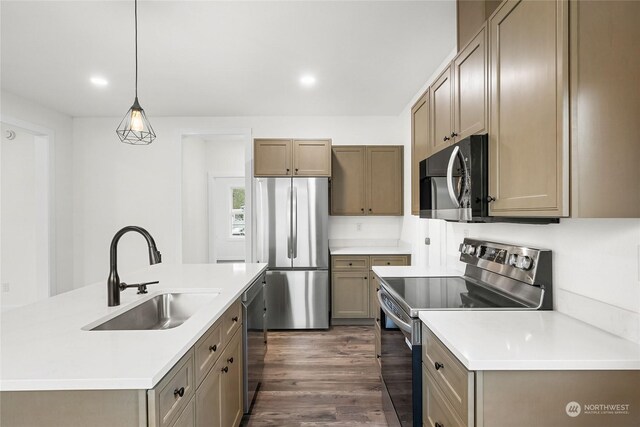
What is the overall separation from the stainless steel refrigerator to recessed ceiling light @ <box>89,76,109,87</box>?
6.63ft

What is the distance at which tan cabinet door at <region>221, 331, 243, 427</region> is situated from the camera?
5.51 feet

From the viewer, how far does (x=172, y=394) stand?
1082 mm

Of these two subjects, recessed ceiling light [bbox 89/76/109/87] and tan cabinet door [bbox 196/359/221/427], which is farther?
recessed ceiling light [bbox 89/76/109/87]

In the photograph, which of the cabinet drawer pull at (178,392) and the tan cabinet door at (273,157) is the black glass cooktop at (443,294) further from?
the tan cabinet door at (273,157)

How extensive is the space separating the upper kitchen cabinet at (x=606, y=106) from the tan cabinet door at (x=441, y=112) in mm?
871

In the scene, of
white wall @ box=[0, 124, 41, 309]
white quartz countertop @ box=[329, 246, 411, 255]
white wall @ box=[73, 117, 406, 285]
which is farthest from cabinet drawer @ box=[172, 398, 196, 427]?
white wall @ box=[0, 124, 41, 309]

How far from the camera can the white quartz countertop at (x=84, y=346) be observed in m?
0.92

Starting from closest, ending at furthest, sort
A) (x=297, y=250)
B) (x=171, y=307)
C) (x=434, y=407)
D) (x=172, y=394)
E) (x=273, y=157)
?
(x=172, y=394)
(x=434, y=407)
(x=171, y=307)
(x=297, y=250)
(x=273, y=157)

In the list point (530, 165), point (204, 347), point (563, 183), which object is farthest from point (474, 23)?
point (204, 347)

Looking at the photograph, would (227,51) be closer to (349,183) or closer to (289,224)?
(289,224)

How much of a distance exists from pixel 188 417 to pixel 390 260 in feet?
9.87

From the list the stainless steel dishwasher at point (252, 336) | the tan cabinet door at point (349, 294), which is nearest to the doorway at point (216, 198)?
the tan cabinet door at point (349, 294)

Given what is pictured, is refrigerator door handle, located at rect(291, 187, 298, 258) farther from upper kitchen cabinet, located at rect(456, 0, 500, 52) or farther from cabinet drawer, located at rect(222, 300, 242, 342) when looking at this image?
upper kitchen cabinet, located at rect(456, 0, 500, 52)

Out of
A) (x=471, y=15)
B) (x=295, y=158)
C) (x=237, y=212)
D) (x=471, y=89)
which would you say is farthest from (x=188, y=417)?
(x=237, y=212)
